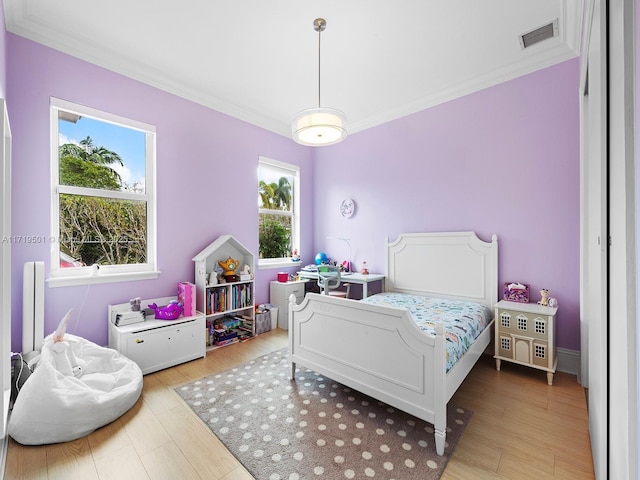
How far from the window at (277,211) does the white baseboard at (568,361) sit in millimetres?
3211

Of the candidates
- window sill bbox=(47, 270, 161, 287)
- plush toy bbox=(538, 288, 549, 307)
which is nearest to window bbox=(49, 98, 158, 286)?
window sill bbox=(47, 270, 161, 287)

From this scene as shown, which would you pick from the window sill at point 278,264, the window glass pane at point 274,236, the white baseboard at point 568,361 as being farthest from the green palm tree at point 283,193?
the white baseboard at point 568,361

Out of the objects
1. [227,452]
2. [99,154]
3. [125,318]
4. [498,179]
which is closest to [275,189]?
[99,154]

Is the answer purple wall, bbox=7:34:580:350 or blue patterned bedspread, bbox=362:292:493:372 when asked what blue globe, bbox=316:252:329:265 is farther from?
blue patterned bedspread, bbox=362:292:493:372

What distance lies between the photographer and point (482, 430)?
6.01 ft

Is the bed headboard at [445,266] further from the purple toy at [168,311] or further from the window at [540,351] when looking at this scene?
the purple toy at [168,311]

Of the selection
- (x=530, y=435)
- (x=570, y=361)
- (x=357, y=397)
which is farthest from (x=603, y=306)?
(x=570, y=361)

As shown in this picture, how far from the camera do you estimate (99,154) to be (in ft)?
8.96

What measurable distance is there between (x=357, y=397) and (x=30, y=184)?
9.89ft

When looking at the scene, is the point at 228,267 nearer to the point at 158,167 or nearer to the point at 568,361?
the point at 158,167

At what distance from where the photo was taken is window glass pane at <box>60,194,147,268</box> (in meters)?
2.55

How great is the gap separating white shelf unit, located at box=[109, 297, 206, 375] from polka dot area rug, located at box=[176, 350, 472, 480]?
0.47 m

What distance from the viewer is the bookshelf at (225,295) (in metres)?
3.19

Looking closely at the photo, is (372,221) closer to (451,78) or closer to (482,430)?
(451,78)
